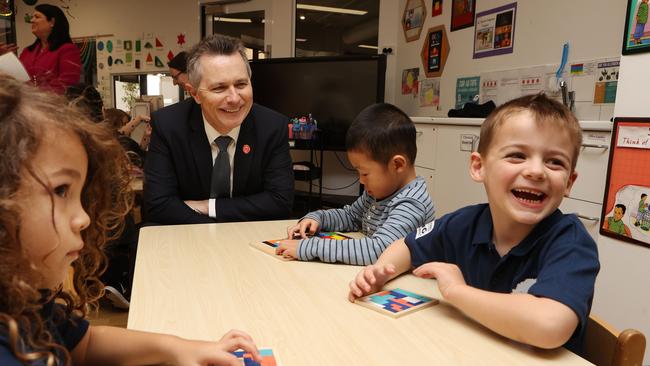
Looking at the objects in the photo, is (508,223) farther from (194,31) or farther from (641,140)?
(194,31)

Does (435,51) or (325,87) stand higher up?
(435,51)

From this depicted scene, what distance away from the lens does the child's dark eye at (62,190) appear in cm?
56

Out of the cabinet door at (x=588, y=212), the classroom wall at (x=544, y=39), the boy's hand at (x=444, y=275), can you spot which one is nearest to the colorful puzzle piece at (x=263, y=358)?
the boy's hand at (x=444, y=275)

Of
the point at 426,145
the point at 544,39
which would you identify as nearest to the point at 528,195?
the point at 426,145

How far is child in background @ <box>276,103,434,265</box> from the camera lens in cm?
130

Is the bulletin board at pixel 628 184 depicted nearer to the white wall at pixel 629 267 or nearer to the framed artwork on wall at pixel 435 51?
the white wall at pixel 629 267

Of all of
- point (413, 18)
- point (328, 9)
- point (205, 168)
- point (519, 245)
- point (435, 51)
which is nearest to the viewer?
point (519, 245)

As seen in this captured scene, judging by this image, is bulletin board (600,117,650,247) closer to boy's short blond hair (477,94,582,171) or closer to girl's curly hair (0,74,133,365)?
boy's short blond hair (477,94,582,171)

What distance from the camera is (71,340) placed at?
28.3 inches

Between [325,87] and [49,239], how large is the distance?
13.8 ft

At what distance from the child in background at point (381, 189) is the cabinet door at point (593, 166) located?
962 mm

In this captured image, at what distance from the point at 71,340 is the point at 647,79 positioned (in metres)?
1.89

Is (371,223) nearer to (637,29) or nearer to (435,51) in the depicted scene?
(637,29)

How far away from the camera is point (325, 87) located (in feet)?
15.2
